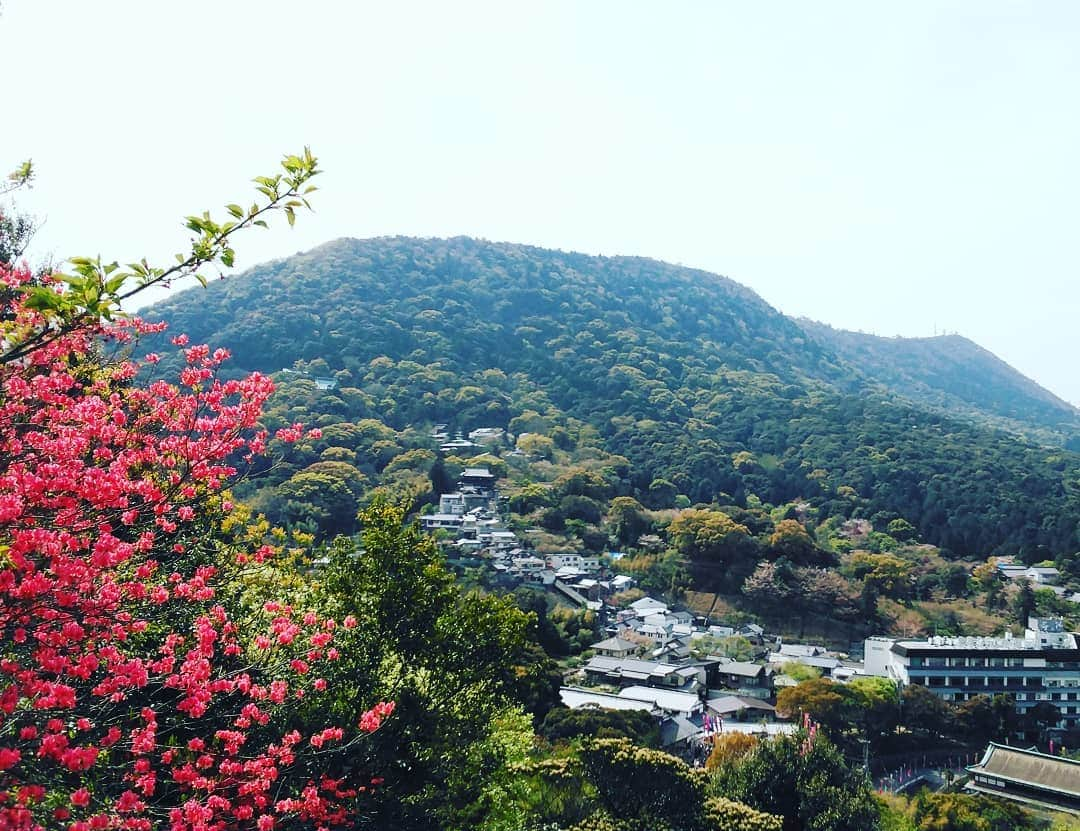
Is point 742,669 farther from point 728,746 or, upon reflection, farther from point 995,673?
point 728,746

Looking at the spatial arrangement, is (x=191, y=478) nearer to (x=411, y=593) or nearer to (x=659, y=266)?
(x=411, y=593)

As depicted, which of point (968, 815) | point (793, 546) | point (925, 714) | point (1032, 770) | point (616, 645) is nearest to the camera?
point (968, 815)

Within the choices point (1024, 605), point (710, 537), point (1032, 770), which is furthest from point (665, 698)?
point (1024, 605)

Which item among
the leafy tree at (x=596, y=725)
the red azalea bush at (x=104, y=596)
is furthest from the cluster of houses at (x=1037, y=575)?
the red azalea bush at (x=104, y=596)

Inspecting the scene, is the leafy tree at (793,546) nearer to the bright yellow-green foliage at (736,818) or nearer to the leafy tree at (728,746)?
the leafy tree at (728,746)

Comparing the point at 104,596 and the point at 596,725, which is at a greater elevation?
the point at 104,596

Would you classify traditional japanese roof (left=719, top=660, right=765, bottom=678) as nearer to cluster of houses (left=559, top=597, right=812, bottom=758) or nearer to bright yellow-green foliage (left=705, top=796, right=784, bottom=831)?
cluster of houses (left=559, top=597, right=812, bottom=758)
